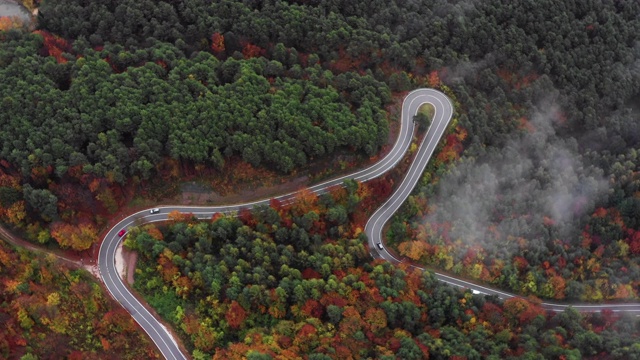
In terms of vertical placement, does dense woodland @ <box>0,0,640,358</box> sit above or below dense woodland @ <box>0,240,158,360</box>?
above

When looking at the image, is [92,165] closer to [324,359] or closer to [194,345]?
[194,345]

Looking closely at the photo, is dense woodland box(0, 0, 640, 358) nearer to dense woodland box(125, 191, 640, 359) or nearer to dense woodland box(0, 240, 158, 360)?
dense woodland box(125, 191, 640, 359)

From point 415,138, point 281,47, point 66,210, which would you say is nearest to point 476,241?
point 415,138

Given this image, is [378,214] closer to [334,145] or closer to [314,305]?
[334,145]

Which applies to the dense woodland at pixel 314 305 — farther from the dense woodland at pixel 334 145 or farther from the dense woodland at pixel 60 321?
the dense woodland at pixel 60 321

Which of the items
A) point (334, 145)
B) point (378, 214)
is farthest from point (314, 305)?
point (334, 145)

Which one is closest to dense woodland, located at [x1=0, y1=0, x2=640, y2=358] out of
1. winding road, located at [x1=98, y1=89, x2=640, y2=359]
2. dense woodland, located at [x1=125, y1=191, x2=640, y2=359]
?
dense woodland, located at [x1=125, y1=191, x2=640, y2=359]

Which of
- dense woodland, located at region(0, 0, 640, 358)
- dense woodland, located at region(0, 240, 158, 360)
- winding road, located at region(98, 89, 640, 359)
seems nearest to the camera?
dense woodland, located at region(0, 240, 158, 360)
